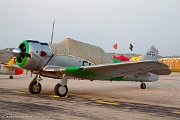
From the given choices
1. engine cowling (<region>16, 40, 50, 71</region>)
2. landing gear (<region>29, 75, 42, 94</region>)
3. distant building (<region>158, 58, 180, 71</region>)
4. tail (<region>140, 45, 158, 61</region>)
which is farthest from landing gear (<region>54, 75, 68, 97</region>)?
distant building (<region>158, 58, 180, 71</region>)

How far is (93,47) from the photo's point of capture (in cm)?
985

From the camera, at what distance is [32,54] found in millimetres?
8445

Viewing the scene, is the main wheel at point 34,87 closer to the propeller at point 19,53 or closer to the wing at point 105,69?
the wing at point 105,69

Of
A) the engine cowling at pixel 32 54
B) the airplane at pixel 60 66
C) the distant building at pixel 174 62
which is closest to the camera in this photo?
the airplane at pixel 60 66

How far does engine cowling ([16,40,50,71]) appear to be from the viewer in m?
8.48

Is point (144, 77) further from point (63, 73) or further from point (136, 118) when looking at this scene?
point (136, 118)

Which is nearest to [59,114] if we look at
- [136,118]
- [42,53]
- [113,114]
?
[113,114]

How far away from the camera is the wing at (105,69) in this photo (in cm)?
768

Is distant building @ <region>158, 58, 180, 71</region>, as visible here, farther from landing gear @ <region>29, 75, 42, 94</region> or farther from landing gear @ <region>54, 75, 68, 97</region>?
landing gear @ <region>54, 75, 68, 97</region>

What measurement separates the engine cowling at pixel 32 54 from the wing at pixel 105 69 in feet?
1.27

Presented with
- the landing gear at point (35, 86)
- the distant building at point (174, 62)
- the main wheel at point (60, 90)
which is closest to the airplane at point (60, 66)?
the main wheel at point (60, 90)

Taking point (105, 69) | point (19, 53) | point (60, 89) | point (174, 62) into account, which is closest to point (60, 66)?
point (60, 89)

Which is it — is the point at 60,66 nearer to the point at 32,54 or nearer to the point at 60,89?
the point at 60,89

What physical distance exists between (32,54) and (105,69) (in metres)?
2.67
